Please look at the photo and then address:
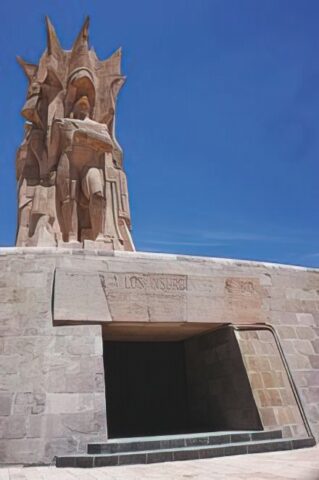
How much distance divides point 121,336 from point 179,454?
282 centimetres

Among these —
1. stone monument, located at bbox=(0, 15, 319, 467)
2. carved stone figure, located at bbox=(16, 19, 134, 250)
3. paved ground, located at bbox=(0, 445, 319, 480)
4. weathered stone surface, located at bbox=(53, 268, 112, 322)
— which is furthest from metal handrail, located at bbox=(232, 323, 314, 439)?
carved stone figure, located at bbox=(16, 19, 134, 250)

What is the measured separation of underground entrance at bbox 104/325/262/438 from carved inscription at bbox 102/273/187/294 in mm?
672

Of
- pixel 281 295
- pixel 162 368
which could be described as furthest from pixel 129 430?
pixel 281 295

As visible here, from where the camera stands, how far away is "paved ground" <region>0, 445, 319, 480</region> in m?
4.58

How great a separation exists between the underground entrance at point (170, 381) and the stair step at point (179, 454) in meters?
1.16

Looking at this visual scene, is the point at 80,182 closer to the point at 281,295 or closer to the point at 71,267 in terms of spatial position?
the point at 71,267

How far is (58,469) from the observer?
5.31 m

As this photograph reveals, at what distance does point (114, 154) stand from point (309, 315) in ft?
20.8

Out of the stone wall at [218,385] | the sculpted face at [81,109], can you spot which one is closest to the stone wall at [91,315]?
the stone wall at [218,385]

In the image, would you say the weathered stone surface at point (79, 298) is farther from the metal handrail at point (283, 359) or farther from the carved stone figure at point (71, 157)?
the carved stone figure at point (71, 157)

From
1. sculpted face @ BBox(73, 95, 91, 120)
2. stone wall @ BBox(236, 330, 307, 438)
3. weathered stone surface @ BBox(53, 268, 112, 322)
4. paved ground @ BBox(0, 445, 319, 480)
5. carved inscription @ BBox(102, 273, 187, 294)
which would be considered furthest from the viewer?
sculpted face @ BBox(73, 95, 91, 120)

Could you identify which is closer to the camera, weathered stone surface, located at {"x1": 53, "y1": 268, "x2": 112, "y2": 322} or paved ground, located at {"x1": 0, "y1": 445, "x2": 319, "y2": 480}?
paved ground, located at {"x1": 0, "y1": 445, "x2": 319, "y2": 480}

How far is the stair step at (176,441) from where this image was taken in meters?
5.72

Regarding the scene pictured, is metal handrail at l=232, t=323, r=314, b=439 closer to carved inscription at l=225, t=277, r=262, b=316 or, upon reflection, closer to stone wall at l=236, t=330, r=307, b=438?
stone wall at l=236, t=330, r=307, b=438
